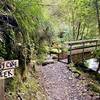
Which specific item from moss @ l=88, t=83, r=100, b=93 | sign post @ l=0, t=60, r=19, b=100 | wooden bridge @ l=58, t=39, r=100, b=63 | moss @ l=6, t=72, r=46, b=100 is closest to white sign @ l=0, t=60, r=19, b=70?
sign post @ l=0, t=60, r=19, b=100

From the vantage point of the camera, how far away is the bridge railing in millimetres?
10523

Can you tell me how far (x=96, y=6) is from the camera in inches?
412

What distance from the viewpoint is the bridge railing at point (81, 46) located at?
10.5m

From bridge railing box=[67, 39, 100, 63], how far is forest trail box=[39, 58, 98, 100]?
1.47m

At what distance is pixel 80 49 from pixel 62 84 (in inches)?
152

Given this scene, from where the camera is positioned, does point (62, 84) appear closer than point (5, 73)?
No

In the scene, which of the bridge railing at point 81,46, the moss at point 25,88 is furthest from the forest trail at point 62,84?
the bridge railing at point 81,46

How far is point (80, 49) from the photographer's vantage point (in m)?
11.4

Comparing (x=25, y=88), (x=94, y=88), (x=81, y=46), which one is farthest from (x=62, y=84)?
(x=81, y=46)

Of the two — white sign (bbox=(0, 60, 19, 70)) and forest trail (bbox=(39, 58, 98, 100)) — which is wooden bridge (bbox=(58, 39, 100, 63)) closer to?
forest trail (bbox=(39, 58, 98, 100))

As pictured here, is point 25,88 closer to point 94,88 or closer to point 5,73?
point 5,73

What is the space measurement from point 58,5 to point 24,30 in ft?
29.5

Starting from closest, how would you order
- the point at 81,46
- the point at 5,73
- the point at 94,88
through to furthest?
the point at 5,73 < the point at 94,88 < the point at 81,46

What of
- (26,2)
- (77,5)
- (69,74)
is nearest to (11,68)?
(26,2)
